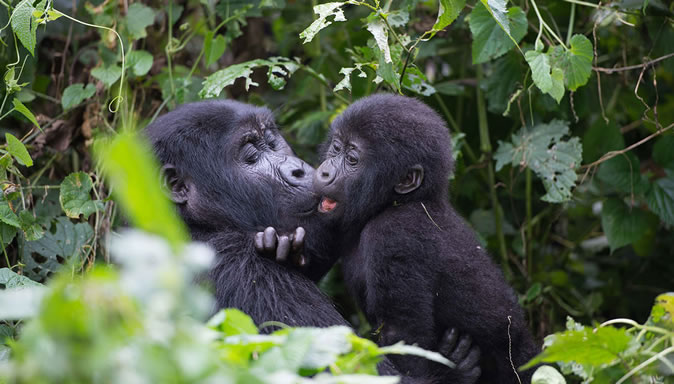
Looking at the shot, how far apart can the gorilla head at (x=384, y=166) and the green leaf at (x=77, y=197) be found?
1.08 metres

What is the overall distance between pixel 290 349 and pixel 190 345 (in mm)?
384

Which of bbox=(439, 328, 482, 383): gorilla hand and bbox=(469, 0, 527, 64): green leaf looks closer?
bbox=(439, 328, 482, 383): gorilla hand

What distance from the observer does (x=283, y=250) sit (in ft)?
8.98

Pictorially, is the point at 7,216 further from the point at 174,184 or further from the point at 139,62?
the point at 139,62

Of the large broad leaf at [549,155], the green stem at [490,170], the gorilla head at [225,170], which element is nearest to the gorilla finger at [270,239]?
the gorilla head at [225,170]

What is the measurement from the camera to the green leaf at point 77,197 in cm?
331

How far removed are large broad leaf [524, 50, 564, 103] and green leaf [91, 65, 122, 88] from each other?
1.94 metres

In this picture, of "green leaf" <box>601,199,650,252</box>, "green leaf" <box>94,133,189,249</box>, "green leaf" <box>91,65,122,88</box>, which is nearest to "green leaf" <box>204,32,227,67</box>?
"green leaf" <box>91,65,122,88</box>

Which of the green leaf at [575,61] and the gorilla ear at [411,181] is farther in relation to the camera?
the green leaf at [575,61]

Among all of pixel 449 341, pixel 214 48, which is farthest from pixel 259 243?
pixel 214 48

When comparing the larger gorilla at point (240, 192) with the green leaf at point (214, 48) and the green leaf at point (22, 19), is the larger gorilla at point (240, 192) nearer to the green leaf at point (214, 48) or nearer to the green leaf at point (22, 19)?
the green leaf at point (22, 19)

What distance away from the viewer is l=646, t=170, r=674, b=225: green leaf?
3795 millimetres

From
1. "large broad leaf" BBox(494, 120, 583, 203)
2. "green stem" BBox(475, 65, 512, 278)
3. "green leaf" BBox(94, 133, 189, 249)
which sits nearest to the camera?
"green leaf" BBox(94, 133, 189, 249)

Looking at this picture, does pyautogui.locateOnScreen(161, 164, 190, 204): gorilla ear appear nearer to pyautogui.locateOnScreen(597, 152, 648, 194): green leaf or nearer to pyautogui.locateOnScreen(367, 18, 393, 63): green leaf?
pyautogui.locateOnScreen(367, 18, 393, 63): green leaf
